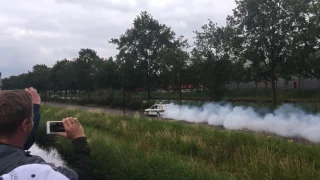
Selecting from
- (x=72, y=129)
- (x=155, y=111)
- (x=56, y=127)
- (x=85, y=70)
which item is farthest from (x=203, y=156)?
(x=85, y=70)

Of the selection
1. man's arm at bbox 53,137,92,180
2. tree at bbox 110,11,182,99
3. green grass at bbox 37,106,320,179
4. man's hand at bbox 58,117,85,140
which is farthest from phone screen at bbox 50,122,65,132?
tree at bbox 110,11,182,99

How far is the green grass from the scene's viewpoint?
291 inches

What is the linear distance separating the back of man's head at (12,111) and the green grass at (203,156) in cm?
523

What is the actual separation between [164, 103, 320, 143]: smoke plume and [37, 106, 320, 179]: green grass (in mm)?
6001

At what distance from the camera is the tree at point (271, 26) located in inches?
1044

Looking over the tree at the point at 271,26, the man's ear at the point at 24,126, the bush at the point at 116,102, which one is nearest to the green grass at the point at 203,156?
the man's ear at the point at 24,126

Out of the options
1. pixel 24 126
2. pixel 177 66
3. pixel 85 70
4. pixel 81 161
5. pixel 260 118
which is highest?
pixel 85 70

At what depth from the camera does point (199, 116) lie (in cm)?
3019

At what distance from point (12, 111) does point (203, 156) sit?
29.4 ft

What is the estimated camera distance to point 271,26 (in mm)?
26906

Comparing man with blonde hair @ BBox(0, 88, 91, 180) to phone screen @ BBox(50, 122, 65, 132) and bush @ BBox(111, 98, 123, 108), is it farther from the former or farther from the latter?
bush @ BBox(111, 98, 123, 108)

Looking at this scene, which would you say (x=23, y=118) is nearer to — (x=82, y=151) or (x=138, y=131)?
(x=82, y=151)

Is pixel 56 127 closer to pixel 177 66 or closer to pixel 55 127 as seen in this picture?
pixel 55 127

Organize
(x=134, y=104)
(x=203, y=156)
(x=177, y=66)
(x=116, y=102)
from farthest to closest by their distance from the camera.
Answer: (x=116, y=102) → (x=134, y=104) → (x=177, y=66) → (x=203, y=156)
